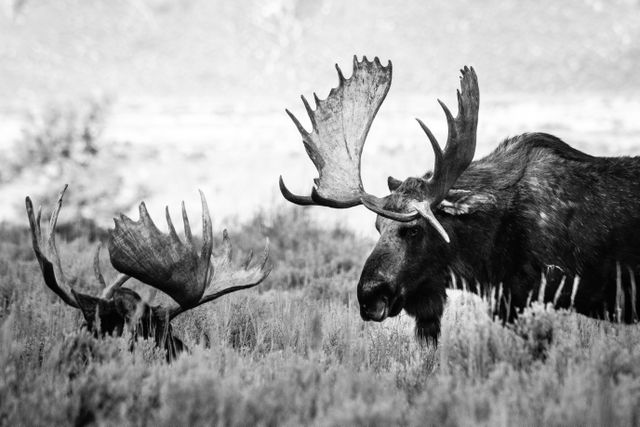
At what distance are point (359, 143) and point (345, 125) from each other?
0.66ft

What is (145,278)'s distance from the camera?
4477 millimetres

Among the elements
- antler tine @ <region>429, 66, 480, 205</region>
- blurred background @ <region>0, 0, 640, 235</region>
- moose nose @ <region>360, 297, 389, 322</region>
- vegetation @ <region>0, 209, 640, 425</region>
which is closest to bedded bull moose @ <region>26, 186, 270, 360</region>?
vegetation @ <region>0, 209, 640, 425</region>

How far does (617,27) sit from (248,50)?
45196 mm

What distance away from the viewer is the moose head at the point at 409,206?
4762 mm

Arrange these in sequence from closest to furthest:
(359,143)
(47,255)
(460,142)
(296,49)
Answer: (47,255), (460,142), (359,143), (296,49)

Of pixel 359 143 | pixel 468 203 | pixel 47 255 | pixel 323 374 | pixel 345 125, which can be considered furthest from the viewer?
pixel 345 125

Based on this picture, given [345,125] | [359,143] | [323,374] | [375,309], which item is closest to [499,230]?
[375,309]

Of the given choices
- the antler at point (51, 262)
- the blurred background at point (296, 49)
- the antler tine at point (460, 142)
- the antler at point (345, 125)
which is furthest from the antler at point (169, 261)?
the blurred background at point (296, 49)

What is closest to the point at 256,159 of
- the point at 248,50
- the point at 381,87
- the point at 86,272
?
the point at 86,272

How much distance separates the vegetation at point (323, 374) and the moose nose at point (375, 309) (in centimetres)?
18

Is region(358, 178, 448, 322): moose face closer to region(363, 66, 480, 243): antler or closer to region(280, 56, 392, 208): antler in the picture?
region(363, 66, 480, 243): antler

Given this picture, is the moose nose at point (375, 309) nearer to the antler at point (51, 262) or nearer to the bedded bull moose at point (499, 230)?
the bedded bull moose at point (499, 230)

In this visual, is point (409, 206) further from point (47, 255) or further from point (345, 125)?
point (47, 255)

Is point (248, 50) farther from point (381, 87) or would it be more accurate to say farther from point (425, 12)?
point (381, 87)
